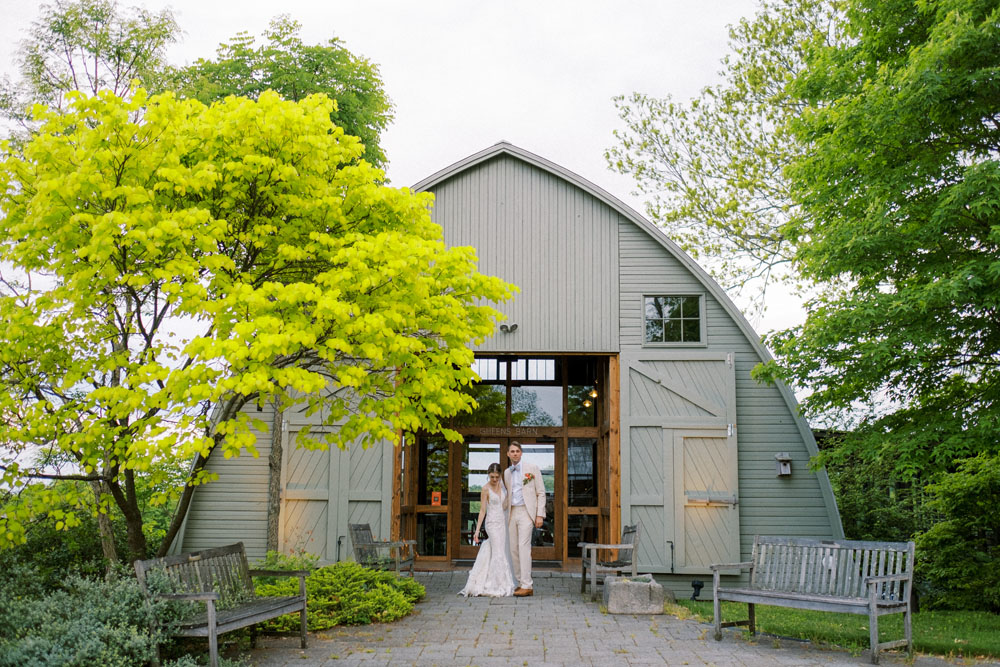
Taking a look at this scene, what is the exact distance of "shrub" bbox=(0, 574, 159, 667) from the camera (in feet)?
17.9

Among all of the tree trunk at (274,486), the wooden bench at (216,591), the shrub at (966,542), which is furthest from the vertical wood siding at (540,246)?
the wooden bench at (216,591)

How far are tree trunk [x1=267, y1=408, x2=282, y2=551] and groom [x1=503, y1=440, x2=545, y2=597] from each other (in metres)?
3.40

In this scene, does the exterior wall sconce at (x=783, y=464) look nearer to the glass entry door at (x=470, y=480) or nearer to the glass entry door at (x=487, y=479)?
the glass entry door at (x=487, y=479)

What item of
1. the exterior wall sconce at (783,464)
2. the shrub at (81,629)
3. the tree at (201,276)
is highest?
the tree at (201,276)

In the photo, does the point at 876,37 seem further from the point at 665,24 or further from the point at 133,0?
the point at 665,24

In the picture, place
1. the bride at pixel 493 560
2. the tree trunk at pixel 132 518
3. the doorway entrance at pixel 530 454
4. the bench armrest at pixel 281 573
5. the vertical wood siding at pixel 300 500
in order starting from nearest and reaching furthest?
1. the bench armrest at pixel 281 573
2. the tree trunk at pixel 132 518
3. the bride at pixel 493 560
4. the vertical wood siding at pixel 300 500
5. the doorway entrance at pixel 530 454

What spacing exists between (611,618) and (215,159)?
572 centimetres

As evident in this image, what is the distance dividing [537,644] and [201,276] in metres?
4.33

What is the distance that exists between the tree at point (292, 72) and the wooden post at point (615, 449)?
5318 millimetres

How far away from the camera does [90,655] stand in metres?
5.50

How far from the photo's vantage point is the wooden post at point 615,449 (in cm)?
1219

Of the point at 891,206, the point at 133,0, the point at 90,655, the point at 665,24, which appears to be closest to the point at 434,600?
the point at 90,655

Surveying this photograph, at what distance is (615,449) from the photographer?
40.4 ft

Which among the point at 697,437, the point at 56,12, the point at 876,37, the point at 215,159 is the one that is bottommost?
the point at 697,437
